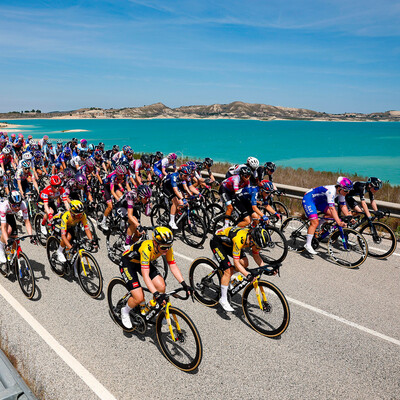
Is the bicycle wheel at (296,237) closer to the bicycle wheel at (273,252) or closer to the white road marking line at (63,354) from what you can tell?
the bicycle wheel at (273,252)

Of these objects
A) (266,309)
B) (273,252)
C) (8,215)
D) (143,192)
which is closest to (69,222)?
(8,215)

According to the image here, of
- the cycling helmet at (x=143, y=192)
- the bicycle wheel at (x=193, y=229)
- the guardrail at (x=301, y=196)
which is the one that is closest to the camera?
the cycling helmet at (x=143, y=192)

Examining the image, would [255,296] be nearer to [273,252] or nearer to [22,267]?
[273,252]

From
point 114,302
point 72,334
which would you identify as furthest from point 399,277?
point 72,334

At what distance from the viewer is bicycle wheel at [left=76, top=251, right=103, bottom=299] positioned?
6.60 meters

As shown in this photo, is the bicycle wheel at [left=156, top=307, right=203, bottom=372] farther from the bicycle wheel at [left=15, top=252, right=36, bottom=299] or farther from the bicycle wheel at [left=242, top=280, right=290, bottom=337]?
Answer: the bicycle wheel at [left=15, top=252, right=36, bottom=299]

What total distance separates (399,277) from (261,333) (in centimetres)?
423

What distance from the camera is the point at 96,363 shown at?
4812mm

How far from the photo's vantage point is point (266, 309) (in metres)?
5.61

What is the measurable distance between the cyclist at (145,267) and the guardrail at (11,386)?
1773 millimetres

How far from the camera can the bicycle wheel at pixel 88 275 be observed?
6598mm

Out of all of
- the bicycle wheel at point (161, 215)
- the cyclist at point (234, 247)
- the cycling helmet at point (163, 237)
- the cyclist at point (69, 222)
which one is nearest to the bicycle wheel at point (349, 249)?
the cyclist at point (234, 247)

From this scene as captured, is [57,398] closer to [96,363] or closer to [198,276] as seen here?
[96,363]

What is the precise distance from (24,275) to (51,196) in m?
2.99
